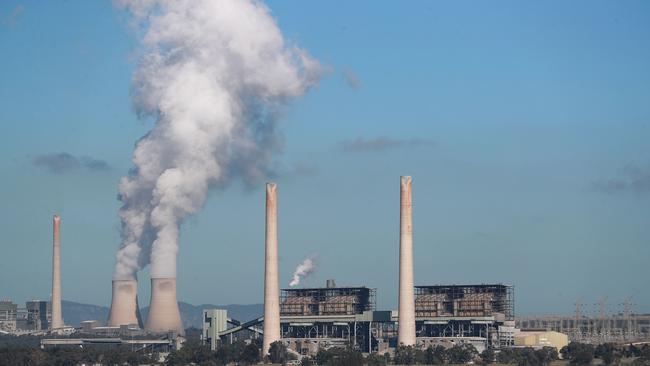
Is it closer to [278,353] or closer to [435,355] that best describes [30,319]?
[278,353]

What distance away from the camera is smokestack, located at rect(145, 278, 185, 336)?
115 m

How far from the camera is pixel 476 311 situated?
113 meters

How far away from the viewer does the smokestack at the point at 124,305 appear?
12019 cm

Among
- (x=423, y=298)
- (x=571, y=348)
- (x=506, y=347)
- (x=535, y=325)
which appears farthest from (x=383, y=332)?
(x=535, y=325)

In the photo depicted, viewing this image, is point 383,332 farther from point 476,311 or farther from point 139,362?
point 139,362

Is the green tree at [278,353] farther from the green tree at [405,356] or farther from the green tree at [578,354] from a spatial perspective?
the green tree at [578,354]

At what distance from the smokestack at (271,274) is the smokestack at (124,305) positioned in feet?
67.0

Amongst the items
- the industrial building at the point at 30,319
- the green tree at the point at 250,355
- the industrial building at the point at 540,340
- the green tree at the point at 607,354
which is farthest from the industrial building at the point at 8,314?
the green tree at the point at 607,354

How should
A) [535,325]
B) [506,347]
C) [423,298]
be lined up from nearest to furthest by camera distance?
[506,347]
[423,298]
[535,325]

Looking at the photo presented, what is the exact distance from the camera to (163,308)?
381 ft

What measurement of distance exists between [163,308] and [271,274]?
1753cm

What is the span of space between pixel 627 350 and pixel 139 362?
4371cm

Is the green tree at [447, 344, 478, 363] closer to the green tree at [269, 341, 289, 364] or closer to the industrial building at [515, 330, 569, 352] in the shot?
the industrial building at [515, 330, 569, 352]

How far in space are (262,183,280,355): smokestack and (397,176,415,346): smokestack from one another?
443 inches
